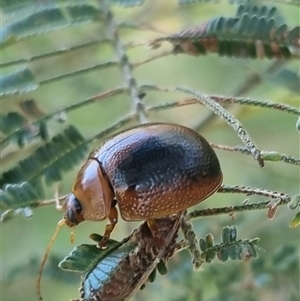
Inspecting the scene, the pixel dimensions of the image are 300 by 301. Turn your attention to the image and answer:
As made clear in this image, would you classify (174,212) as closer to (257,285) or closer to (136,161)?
(136,161)

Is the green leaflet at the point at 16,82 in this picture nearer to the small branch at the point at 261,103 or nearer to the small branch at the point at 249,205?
the small branch at the point at 261,103

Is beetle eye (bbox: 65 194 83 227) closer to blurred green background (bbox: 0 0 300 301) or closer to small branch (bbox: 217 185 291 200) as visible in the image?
blurred green background (bbox: 0 0 300 301)

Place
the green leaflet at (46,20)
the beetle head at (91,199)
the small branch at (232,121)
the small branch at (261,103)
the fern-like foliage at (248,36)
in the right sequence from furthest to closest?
1. the green leaflet at (46,20)
2. the fern-like foliage at (248,36)
3. the beetle head at (91,199)
4. the small branch at (261,103)
5. the small branch at (232,121)

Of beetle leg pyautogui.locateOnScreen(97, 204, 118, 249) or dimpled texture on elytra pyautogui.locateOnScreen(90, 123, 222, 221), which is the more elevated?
dimpled texture on elytra pyautogui.locateOnScreen(90, 123, 222, 221)

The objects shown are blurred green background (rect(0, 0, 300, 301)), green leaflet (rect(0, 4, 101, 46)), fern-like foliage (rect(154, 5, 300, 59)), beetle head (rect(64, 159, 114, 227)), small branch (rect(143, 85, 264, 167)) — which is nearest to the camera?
small branch (rect(143, 85, 264, 167))

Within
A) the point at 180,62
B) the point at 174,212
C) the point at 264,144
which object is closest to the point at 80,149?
the point at 174,212

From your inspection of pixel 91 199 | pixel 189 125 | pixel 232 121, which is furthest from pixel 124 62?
pixel 189 125

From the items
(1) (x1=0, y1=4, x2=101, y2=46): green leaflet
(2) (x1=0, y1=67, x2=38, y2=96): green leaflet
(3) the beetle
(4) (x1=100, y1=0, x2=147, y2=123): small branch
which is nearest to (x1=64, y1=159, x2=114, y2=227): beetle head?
(3) the beetle

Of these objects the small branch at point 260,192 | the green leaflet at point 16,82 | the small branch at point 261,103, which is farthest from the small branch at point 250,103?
the green leaflet at point 16,82
